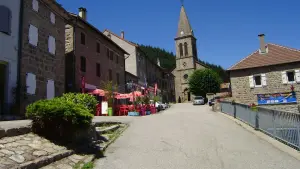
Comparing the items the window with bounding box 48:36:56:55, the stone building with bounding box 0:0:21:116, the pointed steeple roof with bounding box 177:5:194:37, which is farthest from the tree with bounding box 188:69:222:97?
the stone building with bounding box 0:0:21:116

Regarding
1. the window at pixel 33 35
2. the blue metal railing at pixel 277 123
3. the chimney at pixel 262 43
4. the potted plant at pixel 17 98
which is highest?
the chimney at pixel 262 43

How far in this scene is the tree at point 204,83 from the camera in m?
53.2

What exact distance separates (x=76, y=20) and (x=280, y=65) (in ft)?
72.1

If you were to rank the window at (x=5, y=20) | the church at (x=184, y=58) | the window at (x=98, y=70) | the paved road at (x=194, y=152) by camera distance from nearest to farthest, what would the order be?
1. the paved road at (x=194, y=152)
2. the window at (x=5, y=20)
3. the window at (x=98, y=70)
4. the church at (x=184, y=58)

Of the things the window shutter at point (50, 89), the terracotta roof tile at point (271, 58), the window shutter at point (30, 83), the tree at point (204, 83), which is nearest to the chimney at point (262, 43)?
the terracotta roof tile at point (271, 58)

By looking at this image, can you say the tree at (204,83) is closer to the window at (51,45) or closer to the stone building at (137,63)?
the stone building at (137,63)

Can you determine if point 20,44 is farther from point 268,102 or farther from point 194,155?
point 268,102

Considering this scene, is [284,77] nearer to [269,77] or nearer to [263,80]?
[269,77]

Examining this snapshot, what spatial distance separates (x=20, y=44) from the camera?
→ 13719 millimetres

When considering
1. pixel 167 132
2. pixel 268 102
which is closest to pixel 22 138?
pixel 167 132

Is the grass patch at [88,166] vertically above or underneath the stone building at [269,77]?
underneath

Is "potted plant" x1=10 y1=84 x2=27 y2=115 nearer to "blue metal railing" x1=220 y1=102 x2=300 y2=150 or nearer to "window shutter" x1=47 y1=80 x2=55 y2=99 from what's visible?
"window shutter" x1=47 y1=80 x2=55 y2=99

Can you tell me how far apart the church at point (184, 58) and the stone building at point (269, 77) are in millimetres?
34241

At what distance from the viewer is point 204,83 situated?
176 ft
